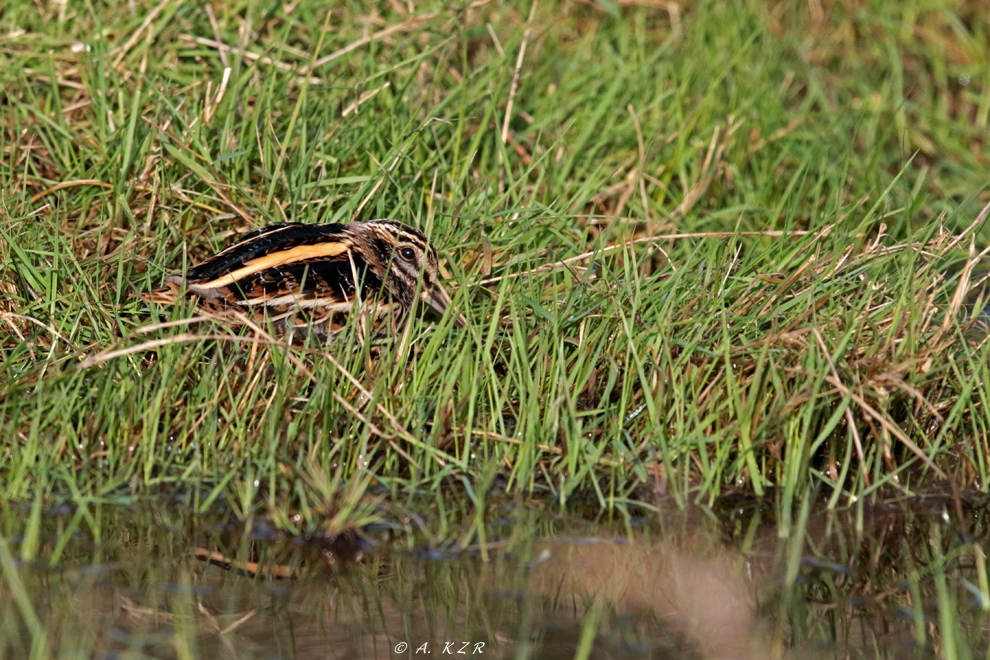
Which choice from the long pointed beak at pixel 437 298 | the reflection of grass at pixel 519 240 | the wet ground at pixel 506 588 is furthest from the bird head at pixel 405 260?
the wet ground at pixel 506 588

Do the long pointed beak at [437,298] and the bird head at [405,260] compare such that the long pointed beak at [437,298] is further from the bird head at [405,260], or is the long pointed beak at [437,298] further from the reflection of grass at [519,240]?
the reflection of grass at [519,240]

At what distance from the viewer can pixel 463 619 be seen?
3.15m

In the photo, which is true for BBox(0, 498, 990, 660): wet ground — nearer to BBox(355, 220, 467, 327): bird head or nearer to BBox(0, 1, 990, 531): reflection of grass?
BBox(0, 1, 990, 531): reflection of grass

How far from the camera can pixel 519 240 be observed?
4.97 metres

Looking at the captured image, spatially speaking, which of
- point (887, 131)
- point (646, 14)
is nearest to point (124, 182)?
point (646, 14)

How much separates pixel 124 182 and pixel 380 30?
5.32 feet

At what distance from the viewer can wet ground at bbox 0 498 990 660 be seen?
9.86 ft

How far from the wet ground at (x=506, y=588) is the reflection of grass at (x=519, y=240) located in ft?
0.49

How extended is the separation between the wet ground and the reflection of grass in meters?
0.15

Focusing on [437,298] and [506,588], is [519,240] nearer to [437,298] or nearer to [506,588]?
[437,298]

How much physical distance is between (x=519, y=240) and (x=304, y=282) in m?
1.01

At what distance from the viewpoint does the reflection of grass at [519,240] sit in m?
3.89

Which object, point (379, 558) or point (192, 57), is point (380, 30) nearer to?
point (192, 57)

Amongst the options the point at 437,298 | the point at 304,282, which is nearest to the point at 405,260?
the point at 437,298
